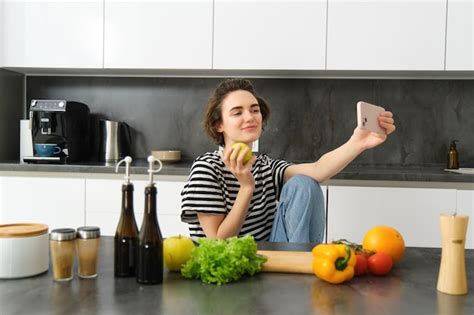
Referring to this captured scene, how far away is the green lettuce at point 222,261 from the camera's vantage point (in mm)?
1082

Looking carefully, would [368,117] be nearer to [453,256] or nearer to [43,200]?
[453,256]

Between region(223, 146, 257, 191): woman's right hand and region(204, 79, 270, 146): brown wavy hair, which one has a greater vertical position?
region(204, 79, 270, 146): brown wavy hair

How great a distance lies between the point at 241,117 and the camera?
1854mm

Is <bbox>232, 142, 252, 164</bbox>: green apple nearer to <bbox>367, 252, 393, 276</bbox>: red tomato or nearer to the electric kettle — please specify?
<bbox>367, 252, 393, 276</bbox>: red tomato

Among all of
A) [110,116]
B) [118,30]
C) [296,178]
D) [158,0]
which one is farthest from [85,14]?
[296,178]

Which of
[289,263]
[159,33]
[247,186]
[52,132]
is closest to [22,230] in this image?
[289,263]

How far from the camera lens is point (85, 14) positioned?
314 cm

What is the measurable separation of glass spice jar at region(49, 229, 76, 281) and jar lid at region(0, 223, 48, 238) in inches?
2.1

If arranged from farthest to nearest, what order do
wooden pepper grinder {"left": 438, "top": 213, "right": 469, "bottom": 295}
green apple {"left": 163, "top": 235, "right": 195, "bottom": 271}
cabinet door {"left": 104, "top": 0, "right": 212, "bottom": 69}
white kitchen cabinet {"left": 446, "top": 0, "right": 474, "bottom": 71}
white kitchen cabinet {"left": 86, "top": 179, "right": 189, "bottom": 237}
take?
cabinet door {"left": 104, "top": 0, "right": 212, "bottom": 69} → white kitchen cabinet {"left": 446, "top": 0, "right": 474, "bottom": 71} → white kitchen cabinet {"left": 86, "top": 179, "right": 189, "bottom": 237} → green apple {"left": 163, "top": 235, "right": 195, "bottom": 271} → wooden pepper grinder {"left": 438, "top": 213, "right": 469, "bottom": 295}

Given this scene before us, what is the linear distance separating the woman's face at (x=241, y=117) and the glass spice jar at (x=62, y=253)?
87cm

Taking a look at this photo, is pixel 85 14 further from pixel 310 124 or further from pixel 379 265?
pixel 379 265

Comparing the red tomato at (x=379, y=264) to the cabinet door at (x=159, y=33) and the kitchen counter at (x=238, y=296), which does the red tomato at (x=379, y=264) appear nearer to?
the kitchen counter at (x=238, y=296)

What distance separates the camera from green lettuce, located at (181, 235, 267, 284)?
1.08m

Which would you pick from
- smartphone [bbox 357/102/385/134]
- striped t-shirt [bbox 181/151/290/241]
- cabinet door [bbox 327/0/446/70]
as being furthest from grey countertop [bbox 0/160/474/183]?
smartphone [bbox 357/102/385/134]
